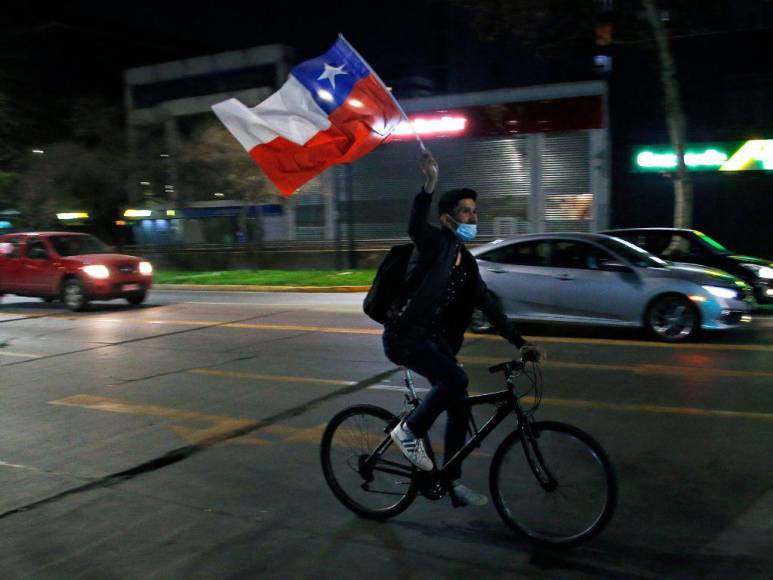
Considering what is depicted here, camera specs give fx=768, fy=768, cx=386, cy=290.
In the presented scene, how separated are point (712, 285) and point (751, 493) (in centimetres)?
613

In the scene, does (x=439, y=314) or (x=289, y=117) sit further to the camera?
(x=289, y=117)

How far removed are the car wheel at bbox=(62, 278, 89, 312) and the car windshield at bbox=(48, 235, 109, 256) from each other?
38.0 inches

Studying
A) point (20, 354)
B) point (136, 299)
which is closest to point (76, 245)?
point (136, 299)

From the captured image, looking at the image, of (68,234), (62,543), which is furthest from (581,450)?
(68,234)

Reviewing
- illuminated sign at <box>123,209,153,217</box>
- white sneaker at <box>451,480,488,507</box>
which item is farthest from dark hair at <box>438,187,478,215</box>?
illuminated sign at <box>123,209,153,217</box>

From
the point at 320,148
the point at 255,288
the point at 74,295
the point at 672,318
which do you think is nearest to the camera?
the point at 320,148

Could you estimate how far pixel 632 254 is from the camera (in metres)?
11.0

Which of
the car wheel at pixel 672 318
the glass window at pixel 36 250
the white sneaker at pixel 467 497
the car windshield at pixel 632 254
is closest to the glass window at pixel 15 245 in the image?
the glass window at pixel 36 250

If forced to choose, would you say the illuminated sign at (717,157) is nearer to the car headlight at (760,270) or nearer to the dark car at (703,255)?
the dark car at (703,255)

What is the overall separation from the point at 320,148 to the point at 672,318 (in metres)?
5.91

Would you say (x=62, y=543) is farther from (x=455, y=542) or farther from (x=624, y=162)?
(x=624, y=162)

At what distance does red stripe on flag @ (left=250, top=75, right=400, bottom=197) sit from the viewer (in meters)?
6.84

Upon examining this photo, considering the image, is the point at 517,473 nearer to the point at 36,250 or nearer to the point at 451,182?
the point at 36,250

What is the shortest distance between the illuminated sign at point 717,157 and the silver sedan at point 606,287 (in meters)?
13.0
